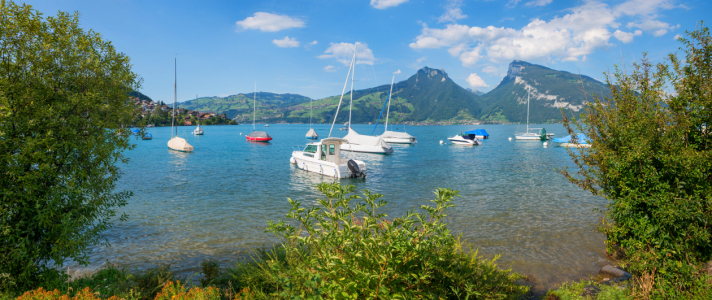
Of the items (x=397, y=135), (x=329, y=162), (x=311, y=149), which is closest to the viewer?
(x=329, y=162)

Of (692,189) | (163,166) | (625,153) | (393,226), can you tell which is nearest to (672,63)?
(625,153)

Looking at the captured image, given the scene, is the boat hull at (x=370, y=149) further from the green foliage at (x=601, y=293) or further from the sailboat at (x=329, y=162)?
the green foliage at (x=601, y=293)

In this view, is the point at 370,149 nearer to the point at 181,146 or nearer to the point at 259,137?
the point at 181,146

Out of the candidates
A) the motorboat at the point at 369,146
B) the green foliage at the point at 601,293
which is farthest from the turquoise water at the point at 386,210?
the motorboat at the point at 369,146

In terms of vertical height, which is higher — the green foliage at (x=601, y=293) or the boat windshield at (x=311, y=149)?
the boat windshield at (x=311, y=149)

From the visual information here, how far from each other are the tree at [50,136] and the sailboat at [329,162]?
64.1 feet

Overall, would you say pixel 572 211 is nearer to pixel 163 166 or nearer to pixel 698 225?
pixel 698 225

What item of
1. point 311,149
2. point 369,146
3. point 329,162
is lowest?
point 329,162

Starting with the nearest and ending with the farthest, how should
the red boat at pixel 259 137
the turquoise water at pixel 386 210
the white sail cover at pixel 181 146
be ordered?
the turquoise water at pixel 386 210, the white sail cover at pixel 181 146, the red boat at pixel 259 137

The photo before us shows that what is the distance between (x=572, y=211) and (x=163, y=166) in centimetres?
3491

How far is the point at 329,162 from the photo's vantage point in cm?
2633

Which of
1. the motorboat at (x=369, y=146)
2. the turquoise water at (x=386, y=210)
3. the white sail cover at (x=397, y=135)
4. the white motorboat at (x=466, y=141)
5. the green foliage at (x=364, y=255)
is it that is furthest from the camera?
the white sail cover at (x=397, y=135)

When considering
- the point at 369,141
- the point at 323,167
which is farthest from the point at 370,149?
the point at 323,167

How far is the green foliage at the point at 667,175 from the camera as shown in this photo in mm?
5402
